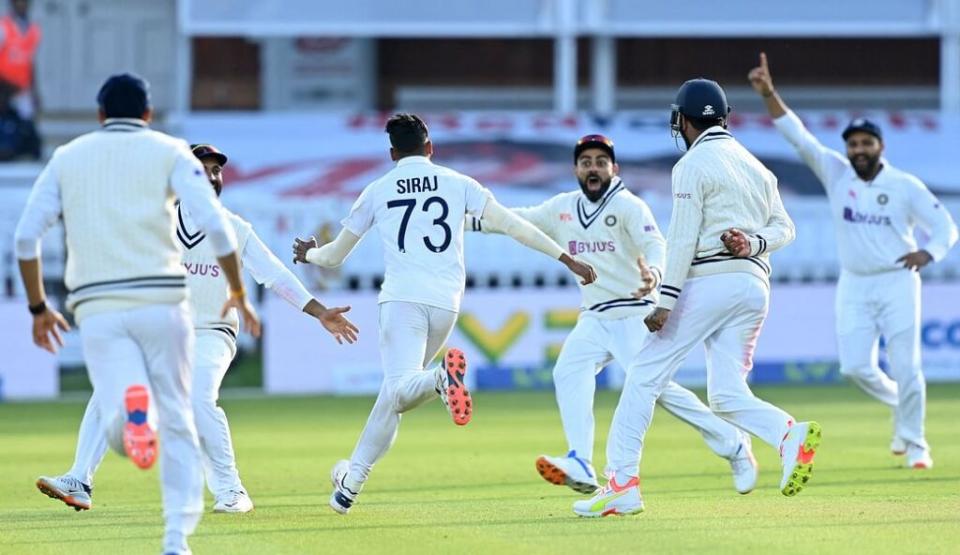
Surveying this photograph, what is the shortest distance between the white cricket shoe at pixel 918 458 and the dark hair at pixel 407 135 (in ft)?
14.6

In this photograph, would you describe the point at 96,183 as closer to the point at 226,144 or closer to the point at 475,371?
the point at 475,371

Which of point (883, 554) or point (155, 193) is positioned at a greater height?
point (155, 193)

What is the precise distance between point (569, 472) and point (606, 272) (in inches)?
61.7

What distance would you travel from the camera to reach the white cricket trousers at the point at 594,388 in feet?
34.6

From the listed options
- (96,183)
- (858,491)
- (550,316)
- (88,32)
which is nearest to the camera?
(96,183)

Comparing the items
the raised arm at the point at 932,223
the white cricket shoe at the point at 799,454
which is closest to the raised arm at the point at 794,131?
the raised arm at the point at 932,223

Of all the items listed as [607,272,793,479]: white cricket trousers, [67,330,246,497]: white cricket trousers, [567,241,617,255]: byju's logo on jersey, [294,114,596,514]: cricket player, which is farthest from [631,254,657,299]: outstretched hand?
[67,330,246,497]: white cricket trousers

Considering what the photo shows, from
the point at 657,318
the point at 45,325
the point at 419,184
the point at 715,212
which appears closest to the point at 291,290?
the point at 419,184

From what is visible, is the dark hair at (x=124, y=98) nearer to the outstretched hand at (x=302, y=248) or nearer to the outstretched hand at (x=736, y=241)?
the outstretched hand at (x=302, y=248)

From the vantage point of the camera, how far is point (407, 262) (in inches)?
397

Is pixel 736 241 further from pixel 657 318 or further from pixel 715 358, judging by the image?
pixel 715 358

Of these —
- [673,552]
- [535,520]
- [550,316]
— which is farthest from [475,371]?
[673,552]

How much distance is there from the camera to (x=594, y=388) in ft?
35.8

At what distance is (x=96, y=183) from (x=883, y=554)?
11.9 feet
